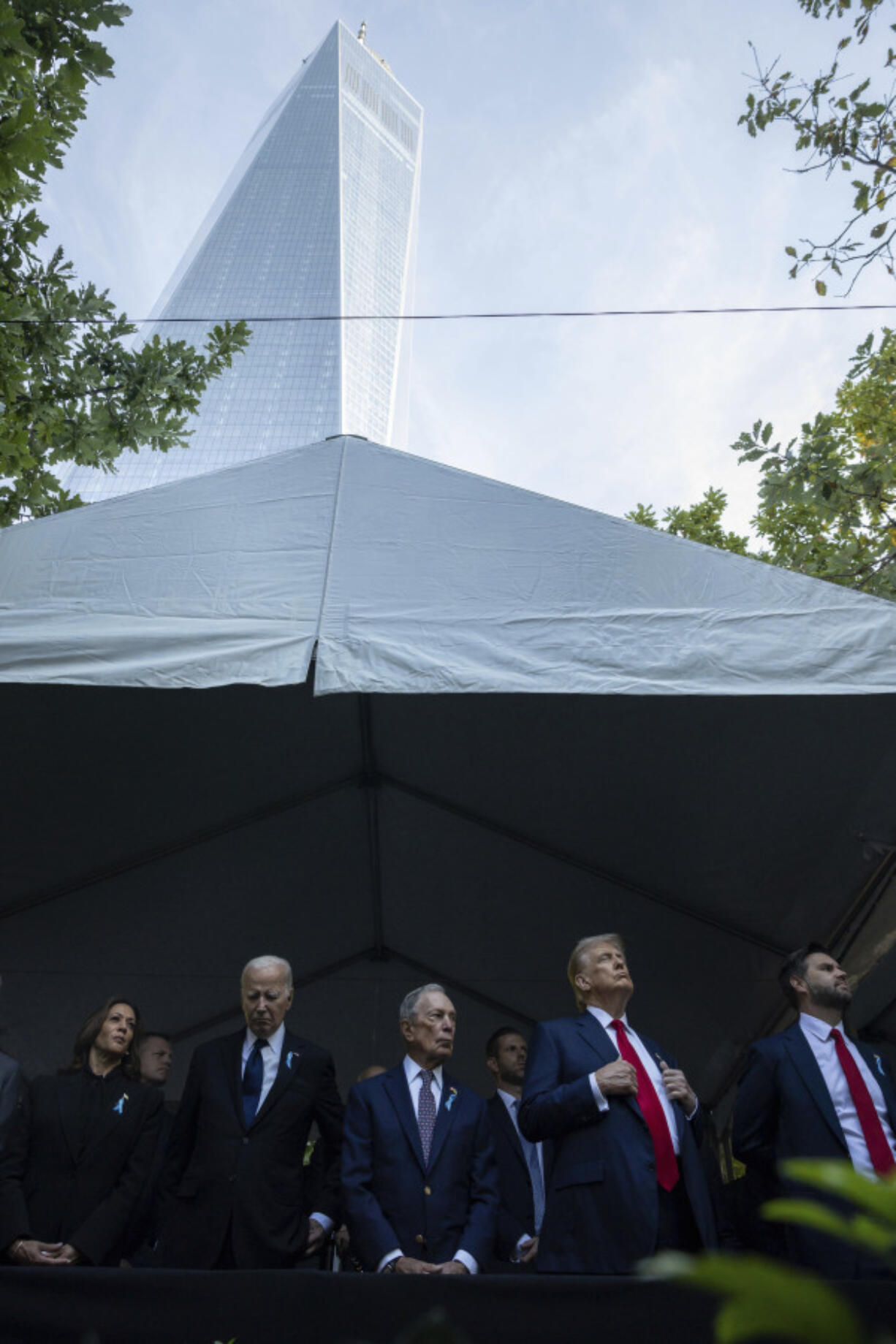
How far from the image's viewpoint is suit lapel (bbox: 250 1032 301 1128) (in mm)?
3238

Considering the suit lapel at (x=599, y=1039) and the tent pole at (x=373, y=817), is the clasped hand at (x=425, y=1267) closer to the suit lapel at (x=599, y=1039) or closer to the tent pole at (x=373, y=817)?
the suit lapel at (x=599, y=1039)

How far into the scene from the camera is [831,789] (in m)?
4.39

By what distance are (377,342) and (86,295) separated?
104503 millimetres

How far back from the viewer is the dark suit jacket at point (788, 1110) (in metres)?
3.03

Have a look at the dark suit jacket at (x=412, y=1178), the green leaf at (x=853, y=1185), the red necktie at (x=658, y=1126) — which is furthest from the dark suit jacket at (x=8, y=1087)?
the green leaf at (x=853, y=1185)

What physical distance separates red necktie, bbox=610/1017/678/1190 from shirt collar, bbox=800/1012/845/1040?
63cm

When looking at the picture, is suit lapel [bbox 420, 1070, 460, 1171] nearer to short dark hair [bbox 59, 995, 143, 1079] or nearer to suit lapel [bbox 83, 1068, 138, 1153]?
suit lapel [bbox 83, 1068, 138, 1153]

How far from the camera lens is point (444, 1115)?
3223mm

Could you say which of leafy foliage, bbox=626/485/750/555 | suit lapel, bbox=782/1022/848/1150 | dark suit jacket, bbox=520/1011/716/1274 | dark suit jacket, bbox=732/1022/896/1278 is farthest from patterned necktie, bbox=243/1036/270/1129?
leafy foliage, bbox=626/485/750/555

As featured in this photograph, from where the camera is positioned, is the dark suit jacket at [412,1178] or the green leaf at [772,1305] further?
the dark suit jacket at [412,1178]

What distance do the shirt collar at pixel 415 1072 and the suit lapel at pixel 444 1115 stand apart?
0.05 ft

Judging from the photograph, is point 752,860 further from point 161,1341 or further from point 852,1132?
point 161,1341

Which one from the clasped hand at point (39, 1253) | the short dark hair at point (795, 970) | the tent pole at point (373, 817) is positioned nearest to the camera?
the clasped hand at point (39, 1253)

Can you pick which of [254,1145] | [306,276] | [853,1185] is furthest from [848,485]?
[306,276]
